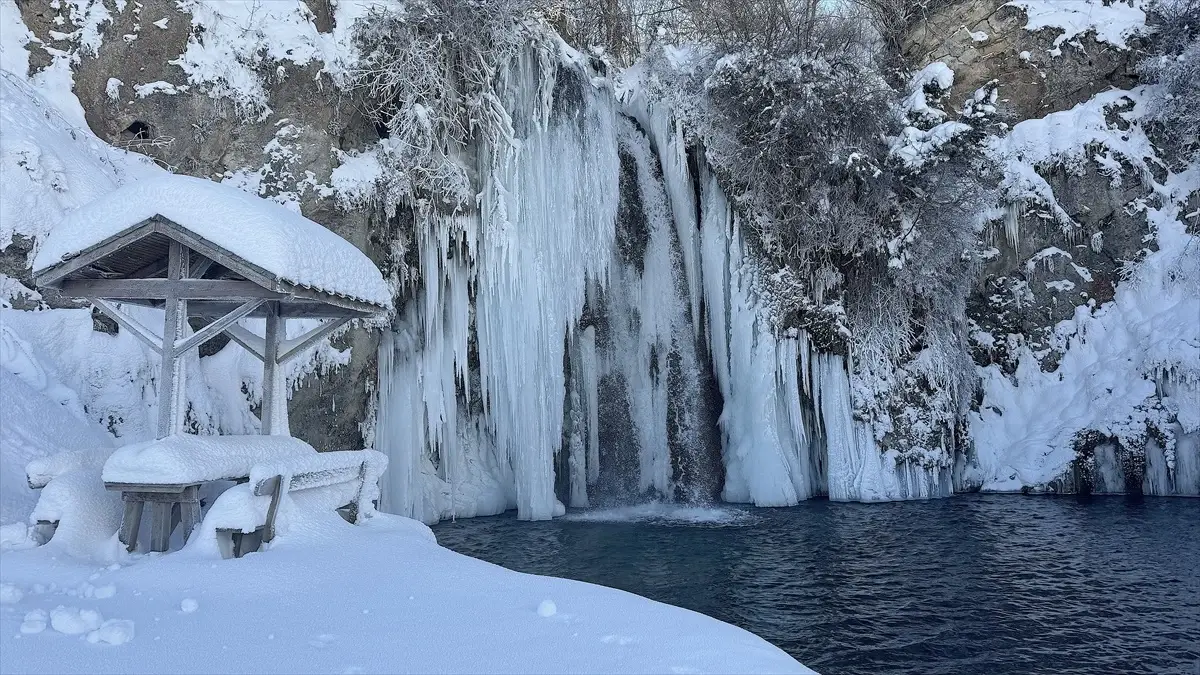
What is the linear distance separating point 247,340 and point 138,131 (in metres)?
5.78

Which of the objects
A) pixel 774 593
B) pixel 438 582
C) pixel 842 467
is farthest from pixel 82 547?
pixel 842 467

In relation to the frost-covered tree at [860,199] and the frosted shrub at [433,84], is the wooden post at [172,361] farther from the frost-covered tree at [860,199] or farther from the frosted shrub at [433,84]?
the frost-covered tree at [860,199]

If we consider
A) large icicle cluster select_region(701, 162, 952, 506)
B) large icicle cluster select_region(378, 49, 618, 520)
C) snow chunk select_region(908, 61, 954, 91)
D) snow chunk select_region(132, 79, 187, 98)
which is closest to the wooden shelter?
large icicle cluster select_region(378, 49, 618, 520)

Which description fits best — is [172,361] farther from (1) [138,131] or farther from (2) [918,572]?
(2) [918,572]

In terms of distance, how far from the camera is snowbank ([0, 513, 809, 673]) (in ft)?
11.9

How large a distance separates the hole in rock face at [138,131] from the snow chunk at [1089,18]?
18140mm

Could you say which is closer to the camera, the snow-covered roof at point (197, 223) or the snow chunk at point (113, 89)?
the snow-covered roof at point (197, 223)

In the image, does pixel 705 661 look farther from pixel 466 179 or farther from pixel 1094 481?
pixel 1094 481

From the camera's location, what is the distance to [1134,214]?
52.9 ft

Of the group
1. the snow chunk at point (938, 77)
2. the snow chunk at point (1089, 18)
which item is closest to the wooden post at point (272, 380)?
the snow chunk at point (938, 77)

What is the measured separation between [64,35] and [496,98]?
6.53 metres

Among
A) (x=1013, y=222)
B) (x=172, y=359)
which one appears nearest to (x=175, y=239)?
(x=172, y=359)

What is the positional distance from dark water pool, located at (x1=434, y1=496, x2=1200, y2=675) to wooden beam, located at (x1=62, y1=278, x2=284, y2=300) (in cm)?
447

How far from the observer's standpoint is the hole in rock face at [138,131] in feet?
38.5
